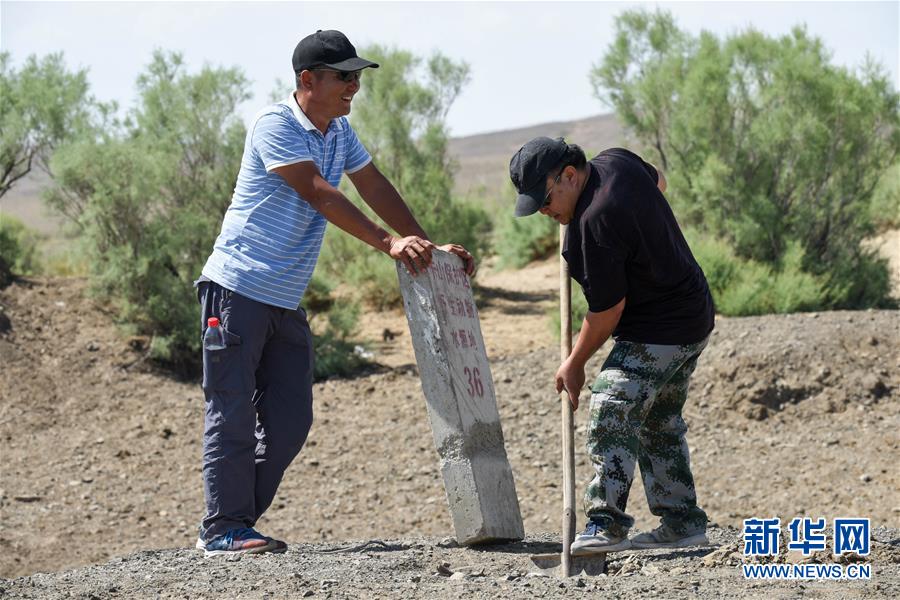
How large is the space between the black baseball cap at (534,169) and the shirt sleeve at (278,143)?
0.93 metres

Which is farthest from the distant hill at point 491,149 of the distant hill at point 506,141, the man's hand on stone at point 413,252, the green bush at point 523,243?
the man's hand on stone at point 413,252

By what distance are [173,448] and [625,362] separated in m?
5.24

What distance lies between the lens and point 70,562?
6848mm

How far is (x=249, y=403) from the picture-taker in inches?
195

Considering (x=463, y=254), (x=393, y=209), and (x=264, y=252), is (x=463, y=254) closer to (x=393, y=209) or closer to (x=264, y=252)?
(x=393, y=209)

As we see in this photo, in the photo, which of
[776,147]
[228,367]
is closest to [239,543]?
[228,367]

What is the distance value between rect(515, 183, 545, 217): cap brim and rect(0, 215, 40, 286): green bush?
27.5ft

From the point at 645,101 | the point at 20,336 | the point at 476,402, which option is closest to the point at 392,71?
the point at 645,101

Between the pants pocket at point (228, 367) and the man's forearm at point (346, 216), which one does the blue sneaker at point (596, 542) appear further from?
the pants pocket at point (228, 367)

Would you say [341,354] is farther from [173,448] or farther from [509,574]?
[509,574]

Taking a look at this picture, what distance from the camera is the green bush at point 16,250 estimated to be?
11875mm

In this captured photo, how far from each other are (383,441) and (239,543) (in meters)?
3.84

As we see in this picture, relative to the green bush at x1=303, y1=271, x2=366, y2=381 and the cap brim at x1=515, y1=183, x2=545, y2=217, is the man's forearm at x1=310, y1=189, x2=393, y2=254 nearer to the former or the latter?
the cap brim at x1=515, y1=183, x2=545, y2=217

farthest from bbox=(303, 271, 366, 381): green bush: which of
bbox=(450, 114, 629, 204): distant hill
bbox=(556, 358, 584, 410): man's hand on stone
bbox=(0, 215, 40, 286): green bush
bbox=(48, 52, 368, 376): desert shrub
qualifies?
bbox=(450, 114, 629, 204): distant hill
